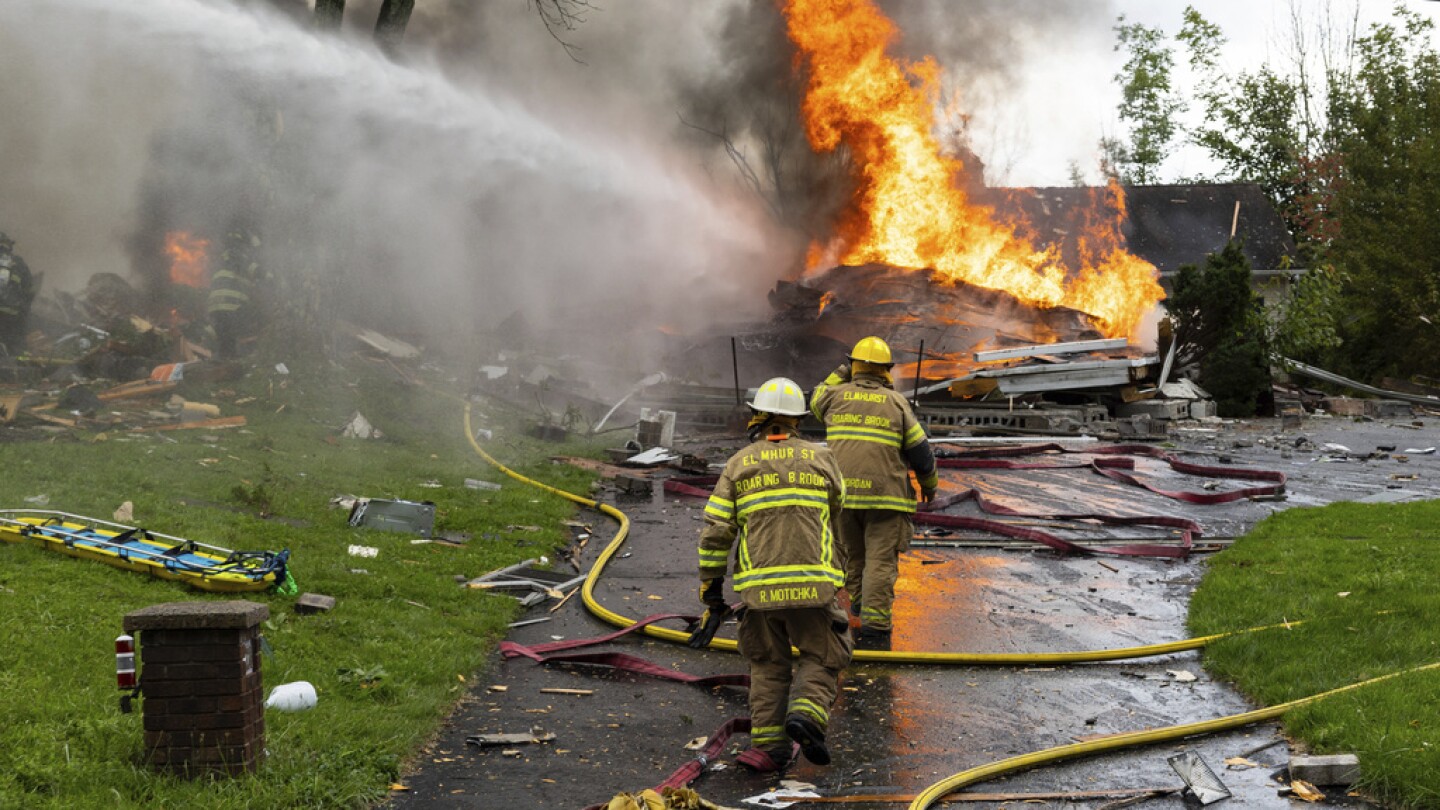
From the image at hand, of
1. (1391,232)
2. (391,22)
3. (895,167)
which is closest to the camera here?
(391,22)

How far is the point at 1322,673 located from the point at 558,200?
21.4m

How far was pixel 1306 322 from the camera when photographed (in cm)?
2784

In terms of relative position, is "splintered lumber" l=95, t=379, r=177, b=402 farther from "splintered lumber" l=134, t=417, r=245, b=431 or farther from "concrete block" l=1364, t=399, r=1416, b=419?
"concrete block" l=1364, t=399, r=1416, b=419

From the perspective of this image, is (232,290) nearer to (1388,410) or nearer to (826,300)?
(826,300)

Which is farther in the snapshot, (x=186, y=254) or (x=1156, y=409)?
(x=1156, y=409)

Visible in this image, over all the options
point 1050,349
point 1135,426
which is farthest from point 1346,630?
point 1050,349

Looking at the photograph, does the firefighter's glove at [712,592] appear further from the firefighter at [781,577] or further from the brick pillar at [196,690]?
the brick pillar at [196,690]

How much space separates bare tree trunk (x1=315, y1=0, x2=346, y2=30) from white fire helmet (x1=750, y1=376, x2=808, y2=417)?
12.5m

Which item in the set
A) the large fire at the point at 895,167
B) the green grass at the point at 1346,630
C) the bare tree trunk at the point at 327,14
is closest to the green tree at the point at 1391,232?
the large fire at the point at 895,167

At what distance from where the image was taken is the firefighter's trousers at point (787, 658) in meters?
5.12

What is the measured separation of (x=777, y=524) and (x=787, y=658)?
0.60 meters

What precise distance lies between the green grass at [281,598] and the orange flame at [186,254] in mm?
5537

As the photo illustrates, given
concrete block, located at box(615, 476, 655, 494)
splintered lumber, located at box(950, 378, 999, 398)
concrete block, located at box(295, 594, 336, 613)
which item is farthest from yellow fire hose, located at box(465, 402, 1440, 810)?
splintered lumber, located at box(950, 378, 999, 398)

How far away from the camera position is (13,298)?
15.1 meters
